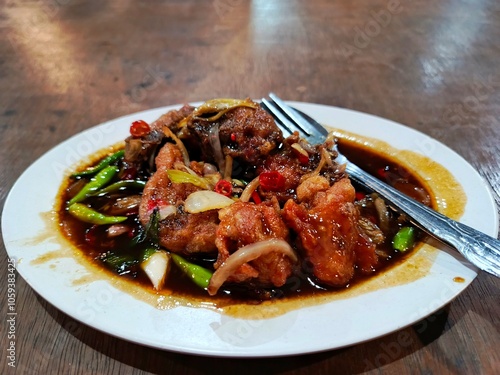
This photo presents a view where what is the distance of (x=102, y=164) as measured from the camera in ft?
9.75

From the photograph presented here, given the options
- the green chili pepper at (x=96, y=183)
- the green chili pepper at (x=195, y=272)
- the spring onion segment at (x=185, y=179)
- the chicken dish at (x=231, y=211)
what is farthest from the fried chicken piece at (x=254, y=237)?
the green chili pepper at (x=96, y=183)

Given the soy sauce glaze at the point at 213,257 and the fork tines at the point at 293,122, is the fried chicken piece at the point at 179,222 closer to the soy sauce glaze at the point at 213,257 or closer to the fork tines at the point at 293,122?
the soy sauce glaze at the point at 213,257

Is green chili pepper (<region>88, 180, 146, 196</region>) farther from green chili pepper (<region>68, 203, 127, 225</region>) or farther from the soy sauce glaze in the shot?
green chili pepper (<region>68, 203, 127, 225</region>)

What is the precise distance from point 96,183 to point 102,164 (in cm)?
23

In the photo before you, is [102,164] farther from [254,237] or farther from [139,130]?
[254,237]

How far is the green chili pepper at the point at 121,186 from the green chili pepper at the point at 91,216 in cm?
22

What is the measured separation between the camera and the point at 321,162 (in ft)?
8.39

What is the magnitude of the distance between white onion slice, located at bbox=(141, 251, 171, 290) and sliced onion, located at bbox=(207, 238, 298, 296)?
28cm

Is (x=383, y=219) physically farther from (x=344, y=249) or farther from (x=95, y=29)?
(x=95, y=29)

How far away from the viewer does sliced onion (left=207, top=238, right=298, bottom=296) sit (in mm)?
1822

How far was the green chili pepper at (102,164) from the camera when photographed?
2877 mm

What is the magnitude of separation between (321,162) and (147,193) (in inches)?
41.3

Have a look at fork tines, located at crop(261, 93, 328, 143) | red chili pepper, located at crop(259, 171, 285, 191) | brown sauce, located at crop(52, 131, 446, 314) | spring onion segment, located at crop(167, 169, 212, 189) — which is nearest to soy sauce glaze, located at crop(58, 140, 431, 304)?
brown sauce, located at crop(52, 131, 446, 314)

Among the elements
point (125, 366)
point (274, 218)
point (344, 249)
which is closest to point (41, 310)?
point (125, 366)
